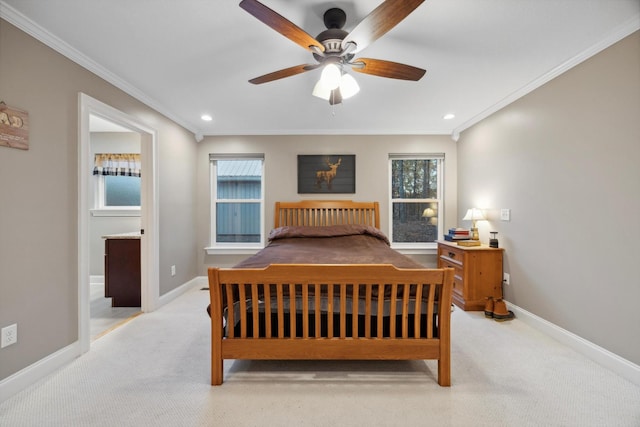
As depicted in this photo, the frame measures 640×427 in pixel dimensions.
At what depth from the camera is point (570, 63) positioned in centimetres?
214

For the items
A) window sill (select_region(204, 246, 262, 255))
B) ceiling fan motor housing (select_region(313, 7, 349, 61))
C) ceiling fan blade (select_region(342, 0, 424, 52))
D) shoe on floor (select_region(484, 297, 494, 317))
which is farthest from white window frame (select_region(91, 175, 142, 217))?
shoe on floor (select_region(484, 297, 494, 317))

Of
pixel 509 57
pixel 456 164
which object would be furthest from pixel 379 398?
pixel 456 164

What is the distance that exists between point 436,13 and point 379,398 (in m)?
2.34

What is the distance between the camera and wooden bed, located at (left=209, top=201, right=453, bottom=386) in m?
1.67

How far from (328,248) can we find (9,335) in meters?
2.39

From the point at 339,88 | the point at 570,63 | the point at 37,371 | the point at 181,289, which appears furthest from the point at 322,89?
the point at 181,289

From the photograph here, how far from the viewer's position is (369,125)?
3.77 m

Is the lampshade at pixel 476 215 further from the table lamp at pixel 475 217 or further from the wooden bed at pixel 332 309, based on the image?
the wooden bed at pixel 332 309

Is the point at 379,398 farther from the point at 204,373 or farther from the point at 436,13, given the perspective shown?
the point at 436,13

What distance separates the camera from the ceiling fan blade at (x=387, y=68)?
1782 mm

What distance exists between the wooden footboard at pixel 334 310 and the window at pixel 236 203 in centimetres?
253

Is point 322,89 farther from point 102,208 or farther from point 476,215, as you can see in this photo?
point 102,208

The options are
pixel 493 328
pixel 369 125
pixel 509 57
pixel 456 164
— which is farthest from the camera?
pixel 456 164

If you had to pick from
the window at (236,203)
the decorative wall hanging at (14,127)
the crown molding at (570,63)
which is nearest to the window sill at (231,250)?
the window at (236,203)
